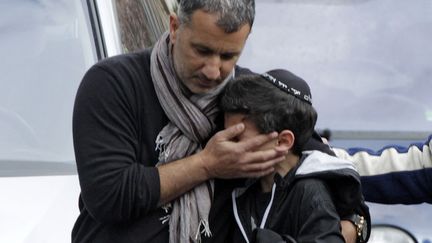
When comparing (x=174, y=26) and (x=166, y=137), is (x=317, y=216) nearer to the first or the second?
(x=166, y=137)

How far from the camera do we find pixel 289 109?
244cm

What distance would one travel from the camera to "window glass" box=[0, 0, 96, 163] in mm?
3398

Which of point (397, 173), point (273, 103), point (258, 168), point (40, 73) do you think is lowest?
point (397, 173)

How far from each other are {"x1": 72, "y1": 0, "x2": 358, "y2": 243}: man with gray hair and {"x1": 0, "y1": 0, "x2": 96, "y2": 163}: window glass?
941mm

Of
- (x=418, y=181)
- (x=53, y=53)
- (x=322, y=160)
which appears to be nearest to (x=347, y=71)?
(x=53, y=53)

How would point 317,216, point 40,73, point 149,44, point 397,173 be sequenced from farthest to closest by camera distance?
point 149,44 → point 40,73 → point 397,173 → point 317,216

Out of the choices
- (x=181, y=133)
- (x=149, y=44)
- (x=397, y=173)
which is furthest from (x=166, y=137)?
(x=149, y=44)

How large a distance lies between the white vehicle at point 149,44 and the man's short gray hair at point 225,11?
771 mm

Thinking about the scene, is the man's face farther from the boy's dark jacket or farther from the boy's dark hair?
the boy's dark jacket

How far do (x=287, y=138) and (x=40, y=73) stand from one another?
A: 1447 mm

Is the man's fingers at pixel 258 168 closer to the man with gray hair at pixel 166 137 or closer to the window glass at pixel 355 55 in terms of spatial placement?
the man with gray hair at pixel 166 137

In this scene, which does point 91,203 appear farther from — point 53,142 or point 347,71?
point 347,71

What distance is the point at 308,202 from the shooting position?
236cm

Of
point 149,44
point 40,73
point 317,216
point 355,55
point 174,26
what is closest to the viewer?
point 317,216
